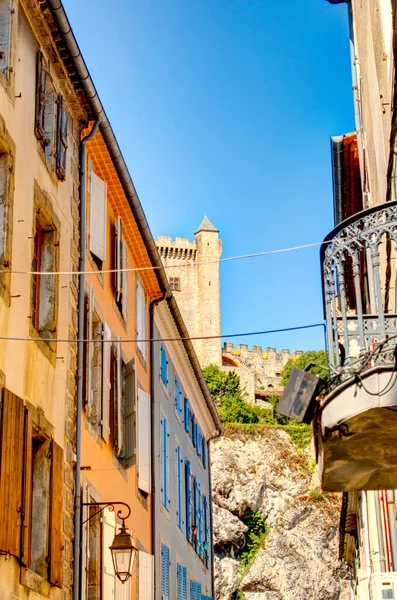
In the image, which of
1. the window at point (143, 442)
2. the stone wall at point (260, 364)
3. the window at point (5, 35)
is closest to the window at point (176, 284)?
the stone wall at point (260, 364)

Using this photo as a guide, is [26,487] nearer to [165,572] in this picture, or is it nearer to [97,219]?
[97,219]

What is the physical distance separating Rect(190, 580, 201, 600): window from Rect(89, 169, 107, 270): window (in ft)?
32.8

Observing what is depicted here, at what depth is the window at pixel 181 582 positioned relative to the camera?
1866cm

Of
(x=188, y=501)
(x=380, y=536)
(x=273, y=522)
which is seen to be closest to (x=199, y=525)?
(x=188, y=501)

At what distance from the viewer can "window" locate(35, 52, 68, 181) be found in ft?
34.7

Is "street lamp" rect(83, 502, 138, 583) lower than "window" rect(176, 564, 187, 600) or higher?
lower

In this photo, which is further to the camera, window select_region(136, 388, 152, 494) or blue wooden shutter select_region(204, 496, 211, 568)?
blue wooden shutter select_region(204, 496, 211, 568)

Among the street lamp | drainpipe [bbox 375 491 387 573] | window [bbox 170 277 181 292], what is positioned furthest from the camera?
window [bbox 170 277 181 292]

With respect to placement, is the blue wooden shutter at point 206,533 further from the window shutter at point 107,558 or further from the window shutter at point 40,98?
the window shutter at point 40,98

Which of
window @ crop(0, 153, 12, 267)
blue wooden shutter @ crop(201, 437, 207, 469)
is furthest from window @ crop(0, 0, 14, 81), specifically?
blue wooden shutter @ crop(201, 437, 207, 469)

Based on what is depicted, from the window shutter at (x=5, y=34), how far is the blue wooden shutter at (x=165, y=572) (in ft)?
32.4

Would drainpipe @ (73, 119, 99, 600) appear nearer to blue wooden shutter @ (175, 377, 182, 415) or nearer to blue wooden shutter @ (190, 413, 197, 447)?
blue wooden shutter @ (175, 377, 182, 415)

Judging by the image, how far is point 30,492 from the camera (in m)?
9.53

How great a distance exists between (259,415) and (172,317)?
43.7 meters
